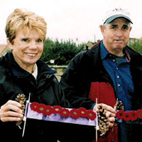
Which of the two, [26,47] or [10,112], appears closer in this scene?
[10,112]

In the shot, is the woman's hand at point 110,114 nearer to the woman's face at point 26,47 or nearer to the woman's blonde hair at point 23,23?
the woman's face at point 26,47

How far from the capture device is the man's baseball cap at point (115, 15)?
11.1ft

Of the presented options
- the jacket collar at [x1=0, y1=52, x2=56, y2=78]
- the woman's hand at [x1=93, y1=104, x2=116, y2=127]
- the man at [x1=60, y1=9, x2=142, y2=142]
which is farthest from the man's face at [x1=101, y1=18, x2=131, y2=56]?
the jacket collar at [x1=0, y1=52, x2=56, y2=78]

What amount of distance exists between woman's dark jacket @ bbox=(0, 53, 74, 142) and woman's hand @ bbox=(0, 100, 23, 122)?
170 mm

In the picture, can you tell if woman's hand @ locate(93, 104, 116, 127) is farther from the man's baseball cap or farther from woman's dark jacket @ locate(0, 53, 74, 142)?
the man's baseball cap

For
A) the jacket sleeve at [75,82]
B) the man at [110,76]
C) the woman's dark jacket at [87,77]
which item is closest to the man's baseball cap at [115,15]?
the man at [110,76]

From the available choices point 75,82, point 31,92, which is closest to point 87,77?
point 75,82

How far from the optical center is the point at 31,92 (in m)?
2.63

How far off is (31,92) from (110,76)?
122 centimetres

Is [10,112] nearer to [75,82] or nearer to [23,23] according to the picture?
[23,23]

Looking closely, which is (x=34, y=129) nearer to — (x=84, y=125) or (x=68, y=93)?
(x=84, y=125)

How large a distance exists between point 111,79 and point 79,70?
42cm

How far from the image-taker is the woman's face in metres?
2.54

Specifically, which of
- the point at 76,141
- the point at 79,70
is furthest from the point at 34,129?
the point at 79,70
